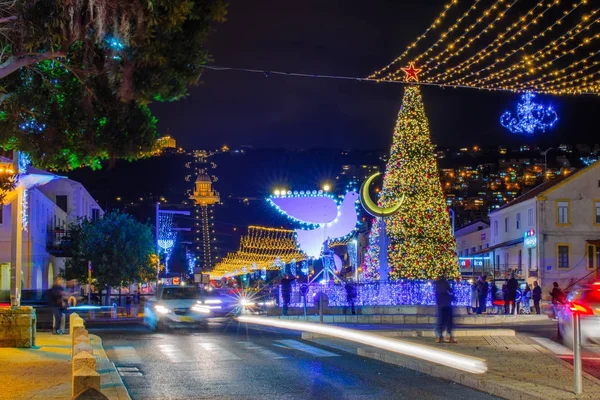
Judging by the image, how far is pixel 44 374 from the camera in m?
13.3

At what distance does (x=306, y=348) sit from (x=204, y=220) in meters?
128

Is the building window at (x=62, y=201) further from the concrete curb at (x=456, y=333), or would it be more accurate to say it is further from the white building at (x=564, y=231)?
the concrete curb at (x=456, y=333)

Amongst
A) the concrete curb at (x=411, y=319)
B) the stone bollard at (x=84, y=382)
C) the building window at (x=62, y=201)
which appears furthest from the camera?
the building window at (x=62, y=201)

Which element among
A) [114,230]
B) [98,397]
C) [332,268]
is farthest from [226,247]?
[98,397]

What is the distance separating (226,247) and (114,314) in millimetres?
123634

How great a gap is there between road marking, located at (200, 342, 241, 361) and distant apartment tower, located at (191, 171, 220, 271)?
11798 cm

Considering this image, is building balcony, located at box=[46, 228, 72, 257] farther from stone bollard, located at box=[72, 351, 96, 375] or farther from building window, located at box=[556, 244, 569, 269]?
stone bollard, located at box=[72, 351, 96, 375]

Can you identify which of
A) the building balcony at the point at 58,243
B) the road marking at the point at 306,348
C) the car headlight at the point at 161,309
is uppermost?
the building balcony at the point at 58,243

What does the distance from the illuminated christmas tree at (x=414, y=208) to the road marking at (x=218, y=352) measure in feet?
72.1

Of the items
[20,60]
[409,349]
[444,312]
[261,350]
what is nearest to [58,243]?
[261,350]

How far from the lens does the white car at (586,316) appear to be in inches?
680

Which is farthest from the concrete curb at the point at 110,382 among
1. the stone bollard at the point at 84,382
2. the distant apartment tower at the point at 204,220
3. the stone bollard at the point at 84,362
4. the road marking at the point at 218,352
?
the distant apartment tower at the point at 204,220

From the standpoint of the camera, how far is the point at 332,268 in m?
43.7

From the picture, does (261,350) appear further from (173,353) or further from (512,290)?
(512,290)
